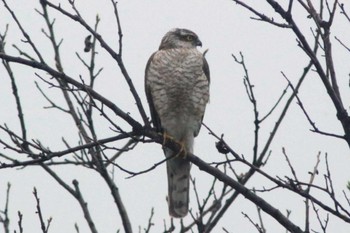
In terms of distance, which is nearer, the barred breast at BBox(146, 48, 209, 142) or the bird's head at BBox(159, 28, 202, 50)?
the barred breast at BBox(146, 48, 209, 142)

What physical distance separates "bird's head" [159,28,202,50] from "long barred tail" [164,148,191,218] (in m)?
1.10

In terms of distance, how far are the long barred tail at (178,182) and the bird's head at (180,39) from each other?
110 cm

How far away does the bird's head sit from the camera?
709 cm

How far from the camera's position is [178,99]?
21.3 ft

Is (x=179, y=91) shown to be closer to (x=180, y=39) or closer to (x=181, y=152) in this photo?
(x=181, y=152)

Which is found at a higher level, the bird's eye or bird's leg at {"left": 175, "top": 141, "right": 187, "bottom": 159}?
the bird's eye

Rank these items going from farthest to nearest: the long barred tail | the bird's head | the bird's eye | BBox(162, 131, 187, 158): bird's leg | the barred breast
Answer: the bird's eye
the bird's head
the long barred tail
the barred breast
BBox(162, 131, 187, 158): bird's leg

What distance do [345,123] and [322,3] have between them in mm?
775

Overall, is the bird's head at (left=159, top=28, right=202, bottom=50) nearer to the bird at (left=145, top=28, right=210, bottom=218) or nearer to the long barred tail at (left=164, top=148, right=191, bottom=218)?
the bird at (left=145, top=28, right=210, bottom=218)

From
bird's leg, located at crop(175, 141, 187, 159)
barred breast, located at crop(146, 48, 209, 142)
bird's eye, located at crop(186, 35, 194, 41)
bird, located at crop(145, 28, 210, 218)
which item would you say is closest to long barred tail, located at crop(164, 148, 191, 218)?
bird, located at crop(145, 28, 210, 218)

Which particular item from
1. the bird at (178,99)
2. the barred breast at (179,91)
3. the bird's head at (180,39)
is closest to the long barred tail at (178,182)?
the bird at (178,99)

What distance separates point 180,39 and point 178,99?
944mm

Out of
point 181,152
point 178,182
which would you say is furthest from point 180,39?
point 181,152

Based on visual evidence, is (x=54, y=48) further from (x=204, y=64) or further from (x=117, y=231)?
(x=117, y=231)
